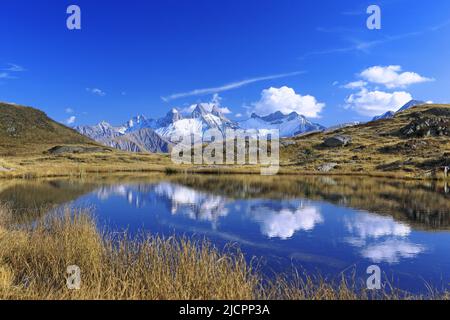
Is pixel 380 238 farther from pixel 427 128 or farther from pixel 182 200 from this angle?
pixel 427 128

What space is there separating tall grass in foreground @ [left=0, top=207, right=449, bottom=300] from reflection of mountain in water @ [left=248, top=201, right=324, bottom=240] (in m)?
9.18

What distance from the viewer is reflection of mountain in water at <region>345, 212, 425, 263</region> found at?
17.3m

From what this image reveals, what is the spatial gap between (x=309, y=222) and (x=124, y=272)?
54.8 ft

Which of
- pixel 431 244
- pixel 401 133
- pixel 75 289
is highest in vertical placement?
pixel 401 133

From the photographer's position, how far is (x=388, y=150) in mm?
86625

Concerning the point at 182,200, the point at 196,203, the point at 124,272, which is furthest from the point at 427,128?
the point at 124,272

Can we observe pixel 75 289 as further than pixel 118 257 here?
No

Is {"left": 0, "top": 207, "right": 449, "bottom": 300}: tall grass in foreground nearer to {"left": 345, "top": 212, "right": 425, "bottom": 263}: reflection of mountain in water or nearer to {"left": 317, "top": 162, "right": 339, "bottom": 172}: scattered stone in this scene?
{"left": 345, "top": 212, "right": 425, "bottom": 263}: reflection of mountain in water

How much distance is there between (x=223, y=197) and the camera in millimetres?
38000

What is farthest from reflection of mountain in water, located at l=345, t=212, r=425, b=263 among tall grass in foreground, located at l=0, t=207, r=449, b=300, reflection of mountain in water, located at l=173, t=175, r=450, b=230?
tall grass in foreground, located at l=0, t=207, r=449, b=300

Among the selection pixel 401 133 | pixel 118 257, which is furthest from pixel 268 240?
pixel 401 133

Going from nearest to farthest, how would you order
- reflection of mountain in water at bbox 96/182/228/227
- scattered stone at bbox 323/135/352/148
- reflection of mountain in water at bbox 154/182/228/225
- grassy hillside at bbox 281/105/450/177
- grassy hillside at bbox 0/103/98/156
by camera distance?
reflection of mountain in water at bbox 154/182/228/225, reflection of mountain in water at bbox 96/182/228/227, grassy hillside at bbox 281/105/450/177, scattered stone at bbox 323/135/352/148, grassy hillside at bbox 0/103/98/156

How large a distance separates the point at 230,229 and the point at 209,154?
85438 mm
